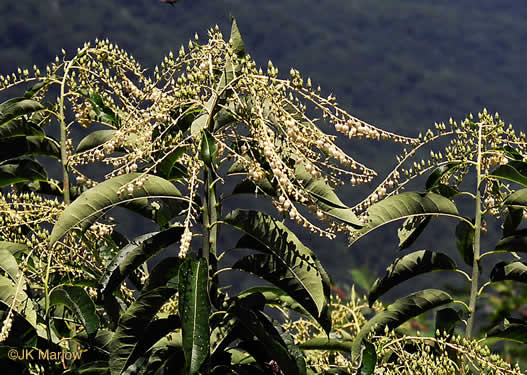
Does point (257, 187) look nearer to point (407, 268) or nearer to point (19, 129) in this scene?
point (407, 268)

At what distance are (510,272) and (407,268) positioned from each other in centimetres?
22

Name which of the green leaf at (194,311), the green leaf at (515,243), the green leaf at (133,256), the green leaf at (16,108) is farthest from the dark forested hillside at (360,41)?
the green leaf at (194,311)

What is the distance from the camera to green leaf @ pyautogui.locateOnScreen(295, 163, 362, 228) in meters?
1.35

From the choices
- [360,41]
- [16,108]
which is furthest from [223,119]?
[360,41]

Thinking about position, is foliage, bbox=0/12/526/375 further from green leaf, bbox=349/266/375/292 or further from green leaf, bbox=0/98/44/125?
green leaf, bbox=349/266/375/292

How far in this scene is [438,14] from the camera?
10.6 m

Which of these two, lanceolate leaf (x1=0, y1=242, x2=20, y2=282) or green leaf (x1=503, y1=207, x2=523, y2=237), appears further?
green leaf (x1=503, y1=207, x2=523, y2=237)

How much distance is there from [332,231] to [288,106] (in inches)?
9.4

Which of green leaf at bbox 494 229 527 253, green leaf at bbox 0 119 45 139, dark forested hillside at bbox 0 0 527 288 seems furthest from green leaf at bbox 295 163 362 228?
dark forested hillside at bbox 0 0 527 288

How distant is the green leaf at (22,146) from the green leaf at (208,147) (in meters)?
0.61

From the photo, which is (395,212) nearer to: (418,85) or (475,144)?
(475,144)

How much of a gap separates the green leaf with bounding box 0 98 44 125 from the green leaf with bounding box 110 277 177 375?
20.5 inches

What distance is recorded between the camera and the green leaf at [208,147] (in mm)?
1300

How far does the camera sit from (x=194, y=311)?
1.27 metres
